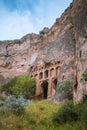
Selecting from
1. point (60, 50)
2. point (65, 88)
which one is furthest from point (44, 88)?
point (65, 88)

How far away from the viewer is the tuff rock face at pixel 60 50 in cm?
2450

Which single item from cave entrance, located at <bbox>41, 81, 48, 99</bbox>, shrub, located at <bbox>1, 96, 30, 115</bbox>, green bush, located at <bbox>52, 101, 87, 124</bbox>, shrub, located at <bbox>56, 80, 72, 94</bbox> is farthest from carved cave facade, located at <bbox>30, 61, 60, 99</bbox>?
green bush, located at <bbox>52, 101, 87, 124</bbox>

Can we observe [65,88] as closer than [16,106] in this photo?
No

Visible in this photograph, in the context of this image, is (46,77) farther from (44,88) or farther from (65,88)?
(65,88)

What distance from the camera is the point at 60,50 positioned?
114 ft

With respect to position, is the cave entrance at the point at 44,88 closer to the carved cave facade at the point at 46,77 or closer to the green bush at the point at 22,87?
the carved cave facade at the point at 46,77

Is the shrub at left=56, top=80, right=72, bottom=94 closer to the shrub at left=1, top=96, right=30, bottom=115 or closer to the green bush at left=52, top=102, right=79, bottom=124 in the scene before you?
the shrub at left=1, top=96, right=30, bottom=115

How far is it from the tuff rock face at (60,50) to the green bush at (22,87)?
271 centimetres

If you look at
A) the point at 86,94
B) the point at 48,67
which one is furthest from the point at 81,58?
the point at 48,67

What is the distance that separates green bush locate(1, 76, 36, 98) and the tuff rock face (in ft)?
8.90

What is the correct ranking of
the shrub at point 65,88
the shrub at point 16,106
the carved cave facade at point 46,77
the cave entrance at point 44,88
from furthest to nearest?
the cave entrance at point 44,88
the carved cave facade at point 46,77
the shrub at point 65,88
the shrub at point 16,106

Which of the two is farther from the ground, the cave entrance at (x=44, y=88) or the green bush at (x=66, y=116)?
the green bush at (x=66, y=116)

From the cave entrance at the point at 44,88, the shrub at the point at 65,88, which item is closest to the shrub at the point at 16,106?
the shrub at the point at 65,88

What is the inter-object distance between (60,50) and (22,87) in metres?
6.11
